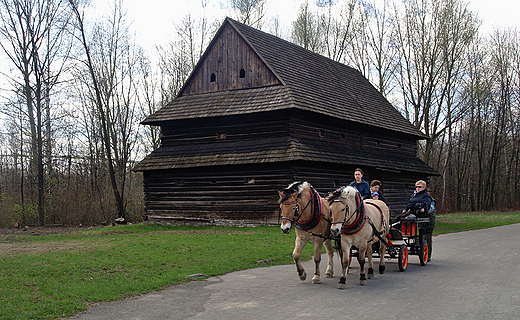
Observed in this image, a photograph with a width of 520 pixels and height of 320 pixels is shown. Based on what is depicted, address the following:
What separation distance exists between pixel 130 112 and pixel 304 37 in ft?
57.1

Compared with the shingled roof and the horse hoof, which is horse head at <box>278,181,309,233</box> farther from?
the shingled roof

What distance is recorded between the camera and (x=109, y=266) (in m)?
11.1

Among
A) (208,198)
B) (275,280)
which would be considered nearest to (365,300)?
(275,280)

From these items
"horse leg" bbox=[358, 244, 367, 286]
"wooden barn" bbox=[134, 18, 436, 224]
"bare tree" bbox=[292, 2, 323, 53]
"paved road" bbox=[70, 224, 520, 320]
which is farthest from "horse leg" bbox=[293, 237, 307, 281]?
"bare tree" bbox=[292, 2, 323, 53]

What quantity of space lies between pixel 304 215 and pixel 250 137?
1521 cm

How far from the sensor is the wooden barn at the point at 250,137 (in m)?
22.8

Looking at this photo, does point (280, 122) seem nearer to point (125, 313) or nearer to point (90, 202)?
point (90, 202)

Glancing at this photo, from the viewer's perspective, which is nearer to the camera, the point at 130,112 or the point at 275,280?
the point at 275,280

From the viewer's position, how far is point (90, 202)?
2998cm

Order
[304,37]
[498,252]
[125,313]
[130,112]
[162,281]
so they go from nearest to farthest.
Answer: [125,313] < [162,281] < [498,252] < [130,112] < [304,37]

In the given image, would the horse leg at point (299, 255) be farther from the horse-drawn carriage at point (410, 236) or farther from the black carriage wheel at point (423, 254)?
the black carriage wheel at point (423, 254)

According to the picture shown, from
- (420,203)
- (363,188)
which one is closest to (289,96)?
(363,188)

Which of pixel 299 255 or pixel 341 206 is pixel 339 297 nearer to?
pixel 299 255

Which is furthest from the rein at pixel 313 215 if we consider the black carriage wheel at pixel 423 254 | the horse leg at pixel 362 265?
the black carriage wheel at pixel 423 254
